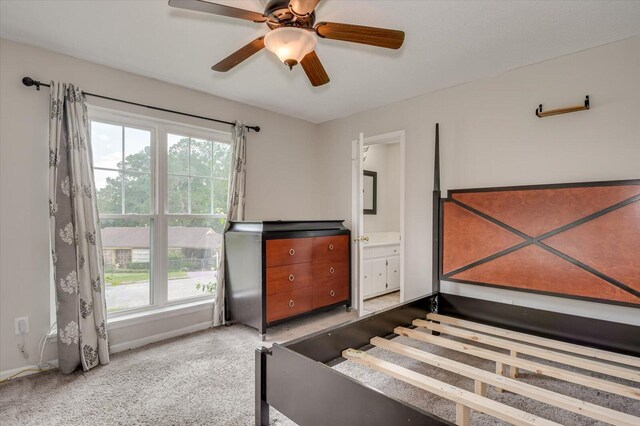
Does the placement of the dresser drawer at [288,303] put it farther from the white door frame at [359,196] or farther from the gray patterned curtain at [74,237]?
the gray patterned curtain at [74,237]

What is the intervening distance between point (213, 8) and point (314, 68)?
662 millimetres

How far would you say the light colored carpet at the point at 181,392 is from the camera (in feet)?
6.11

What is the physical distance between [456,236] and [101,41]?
3211 millimetres

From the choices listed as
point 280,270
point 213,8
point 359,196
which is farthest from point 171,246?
point 213,8

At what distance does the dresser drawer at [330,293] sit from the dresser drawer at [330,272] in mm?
47

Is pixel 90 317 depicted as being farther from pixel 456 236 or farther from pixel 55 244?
pixel 456 236

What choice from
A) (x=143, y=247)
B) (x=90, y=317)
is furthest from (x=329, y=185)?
(x=90, y=317)

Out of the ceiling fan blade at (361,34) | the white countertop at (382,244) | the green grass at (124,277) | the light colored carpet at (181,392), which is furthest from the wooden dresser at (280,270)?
the ceiling fan blade at (361,34)

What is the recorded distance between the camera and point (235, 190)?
343 cm

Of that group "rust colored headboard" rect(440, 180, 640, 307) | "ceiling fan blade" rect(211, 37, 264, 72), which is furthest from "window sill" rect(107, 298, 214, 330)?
"rust colored headboard" rect(440, 180, 640, 307)

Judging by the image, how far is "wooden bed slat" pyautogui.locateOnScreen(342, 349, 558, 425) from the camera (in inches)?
50.6

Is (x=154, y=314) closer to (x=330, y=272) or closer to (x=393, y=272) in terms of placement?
(x=330, y=272)

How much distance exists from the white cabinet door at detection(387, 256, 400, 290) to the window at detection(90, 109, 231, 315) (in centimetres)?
243

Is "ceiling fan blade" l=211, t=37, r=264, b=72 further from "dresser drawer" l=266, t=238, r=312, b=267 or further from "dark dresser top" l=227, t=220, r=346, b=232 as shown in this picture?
"dresser drawer" l=266, t=238, r=312, b=267
